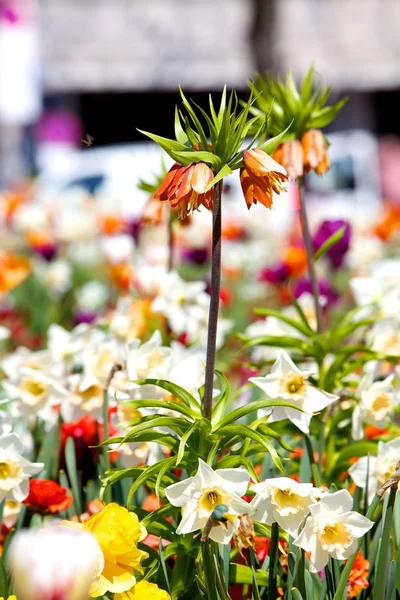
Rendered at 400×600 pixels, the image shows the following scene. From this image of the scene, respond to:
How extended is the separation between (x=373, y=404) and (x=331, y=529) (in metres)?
0.34

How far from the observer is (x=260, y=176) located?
40.4 inches

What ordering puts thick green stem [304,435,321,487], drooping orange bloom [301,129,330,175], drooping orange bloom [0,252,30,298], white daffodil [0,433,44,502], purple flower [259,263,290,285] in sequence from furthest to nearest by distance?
purple flower [259,263,290,285]
drooping orange bloom [0,252,30,298]
drooping orange bloom [301,129,330,175]
thick green stem [304,435,321,487]
white daffodil [0,433,44,502]

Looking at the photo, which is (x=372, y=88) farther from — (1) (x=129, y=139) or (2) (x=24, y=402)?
(2) (x=24, y=402)

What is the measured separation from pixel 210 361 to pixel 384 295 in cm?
81

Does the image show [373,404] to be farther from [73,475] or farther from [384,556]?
[73,475]

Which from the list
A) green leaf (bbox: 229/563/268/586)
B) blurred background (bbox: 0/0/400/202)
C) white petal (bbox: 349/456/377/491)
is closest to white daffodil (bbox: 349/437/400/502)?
white petal (bbox: 349/456/377/491)

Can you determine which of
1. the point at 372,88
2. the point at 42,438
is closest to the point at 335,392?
the point at 42,438

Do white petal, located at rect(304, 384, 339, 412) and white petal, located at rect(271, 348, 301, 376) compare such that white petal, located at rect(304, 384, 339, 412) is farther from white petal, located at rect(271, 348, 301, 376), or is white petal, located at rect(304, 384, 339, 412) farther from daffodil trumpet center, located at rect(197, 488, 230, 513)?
daffodil trumpet center, located at rect(197, 488, 230, 513)

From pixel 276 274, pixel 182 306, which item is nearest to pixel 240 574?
pixel 182 306

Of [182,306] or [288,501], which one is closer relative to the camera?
[288,501]

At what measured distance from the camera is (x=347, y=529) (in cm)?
107

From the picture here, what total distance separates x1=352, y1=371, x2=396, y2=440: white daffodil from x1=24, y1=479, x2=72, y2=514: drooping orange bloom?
0.44m

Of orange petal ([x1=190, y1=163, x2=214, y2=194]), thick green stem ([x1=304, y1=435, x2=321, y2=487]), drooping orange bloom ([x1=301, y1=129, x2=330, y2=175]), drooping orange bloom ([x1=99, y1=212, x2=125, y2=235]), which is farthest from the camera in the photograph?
drooping orange bloom ([x1=99, y1=212, x2=125, y2=235])

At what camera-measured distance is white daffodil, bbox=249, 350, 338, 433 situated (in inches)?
48.4
